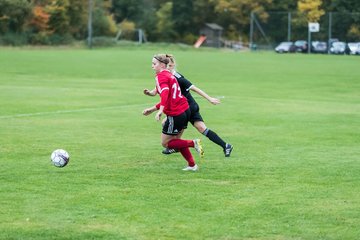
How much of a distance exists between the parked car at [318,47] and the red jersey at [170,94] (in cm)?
6123

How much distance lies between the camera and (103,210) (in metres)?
7.97

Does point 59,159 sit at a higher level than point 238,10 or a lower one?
higher

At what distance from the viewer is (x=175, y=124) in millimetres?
10891

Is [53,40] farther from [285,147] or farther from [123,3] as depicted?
[285,147]

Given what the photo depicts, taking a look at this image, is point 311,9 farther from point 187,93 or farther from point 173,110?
point 173,110

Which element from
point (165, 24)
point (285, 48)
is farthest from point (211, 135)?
point (165, 24)

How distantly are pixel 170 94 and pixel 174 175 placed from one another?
4.09 feet

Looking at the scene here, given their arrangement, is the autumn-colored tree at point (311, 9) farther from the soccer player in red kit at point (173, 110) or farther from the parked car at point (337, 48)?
the soccer player in red kit at point (173, 110)

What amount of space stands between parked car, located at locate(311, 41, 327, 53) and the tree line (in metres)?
2.00

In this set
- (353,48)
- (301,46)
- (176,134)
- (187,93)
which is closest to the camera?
(176,134)

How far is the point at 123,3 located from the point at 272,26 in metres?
33.7

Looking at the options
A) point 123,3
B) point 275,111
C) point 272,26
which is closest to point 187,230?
point 275,111

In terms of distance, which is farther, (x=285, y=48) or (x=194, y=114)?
(x=285, y=48)

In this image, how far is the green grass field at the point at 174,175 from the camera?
7.39 metres
